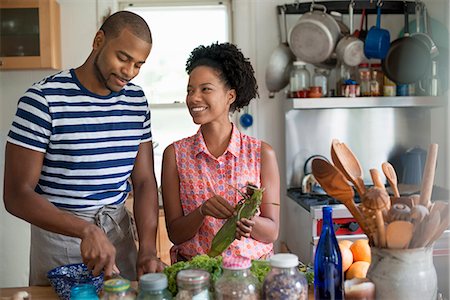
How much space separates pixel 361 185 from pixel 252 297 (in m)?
0.32

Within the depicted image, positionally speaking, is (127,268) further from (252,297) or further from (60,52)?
(60,52)

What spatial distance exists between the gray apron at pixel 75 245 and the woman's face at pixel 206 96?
378 millimetres

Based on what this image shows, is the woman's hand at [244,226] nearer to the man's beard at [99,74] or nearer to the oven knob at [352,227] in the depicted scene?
the man's beard at [99,74]

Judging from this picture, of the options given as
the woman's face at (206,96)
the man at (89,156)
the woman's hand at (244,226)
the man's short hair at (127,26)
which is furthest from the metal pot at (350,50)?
the woman's hand at (244,226)

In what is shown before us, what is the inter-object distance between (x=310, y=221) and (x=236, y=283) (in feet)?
5.79

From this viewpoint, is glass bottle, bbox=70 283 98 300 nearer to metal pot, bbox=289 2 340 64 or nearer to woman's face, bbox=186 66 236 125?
woman's face, bbox=186 66 236 125

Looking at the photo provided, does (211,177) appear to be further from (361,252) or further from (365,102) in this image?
(365,102)

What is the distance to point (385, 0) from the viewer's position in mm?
3203

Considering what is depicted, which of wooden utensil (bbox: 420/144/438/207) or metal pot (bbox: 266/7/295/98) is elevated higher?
metal pot (bbox: 266/7/295/98)

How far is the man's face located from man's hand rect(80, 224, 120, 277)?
18.5 inches

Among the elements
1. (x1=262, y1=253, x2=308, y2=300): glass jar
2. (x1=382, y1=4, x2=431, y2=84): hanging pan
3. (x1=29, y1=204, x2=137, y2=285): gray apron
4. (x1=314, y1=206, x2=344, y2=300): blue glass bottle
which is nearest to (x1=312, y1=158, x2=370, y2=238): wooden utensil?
(x1=314, y1=206, x2=344, y2=300): blue glass bottle

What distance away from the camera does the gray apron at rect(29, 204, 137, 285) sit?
5.21 ft

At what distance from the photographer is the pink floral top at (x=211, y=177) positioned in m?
1.57

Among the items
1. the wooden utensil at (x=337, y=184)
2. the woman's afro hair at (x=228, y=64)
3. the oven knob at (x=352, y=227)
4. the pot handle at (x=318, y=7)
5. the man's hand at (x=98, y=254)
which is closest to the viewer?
→ the wooden utensil at (x=337, y=184)
